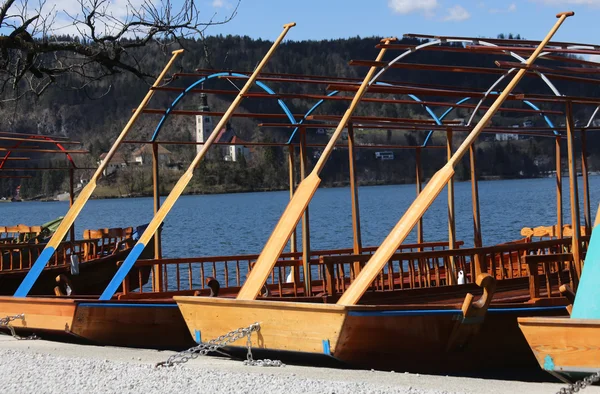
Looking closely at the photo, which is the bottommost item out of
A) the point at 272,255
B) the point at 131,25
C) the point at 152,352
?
the point at 152,352

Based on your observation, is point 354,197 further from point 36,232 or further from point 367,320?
point 36,232

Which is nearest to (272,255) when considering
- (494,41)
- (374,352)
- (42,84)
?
(374,352)

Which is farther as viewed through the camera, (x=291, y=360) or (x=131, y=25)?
(x=131, y=25)

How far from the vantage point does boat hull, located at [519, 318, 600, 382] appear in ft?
31.3

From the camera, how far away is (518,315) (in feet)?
40.3

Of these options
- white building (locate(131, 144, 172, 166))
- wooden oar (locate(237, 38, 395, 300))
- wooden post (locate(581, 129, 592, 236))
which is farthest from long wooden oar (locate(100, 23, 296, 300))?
white building (locate(131, 144, 172, 166))

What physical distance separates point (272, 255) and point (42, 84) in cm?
837

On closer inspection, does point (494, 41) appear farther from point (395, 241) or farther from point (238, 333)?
point (238, 333)

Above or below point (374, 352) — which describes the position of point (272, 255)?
above

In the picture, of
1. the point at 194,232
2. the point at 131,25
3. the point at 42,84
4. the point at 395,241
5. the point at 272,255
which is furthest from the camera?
the point at 194,232

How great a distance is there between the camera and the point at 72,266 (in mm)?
20328

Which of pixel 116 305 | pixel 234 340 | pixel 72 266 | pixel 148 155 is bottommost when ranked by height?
pixel 234 340

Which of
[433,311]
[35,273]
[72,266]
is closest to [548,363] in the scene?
[433,311]

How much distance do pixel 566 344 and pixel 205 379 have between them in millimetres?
3938
